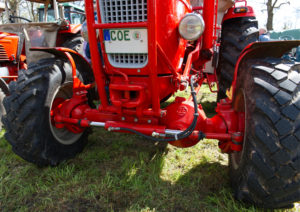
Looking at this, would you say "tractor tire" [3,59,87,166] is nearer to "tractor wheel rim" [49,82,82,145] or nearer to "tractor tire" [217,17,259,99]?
"tractor wheel rim" [49,82,82,145]

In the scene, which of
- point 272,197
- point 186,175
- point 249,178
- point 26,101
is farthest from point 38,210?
point 272,197

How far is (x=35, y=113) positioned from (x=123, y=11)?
129 centimetres

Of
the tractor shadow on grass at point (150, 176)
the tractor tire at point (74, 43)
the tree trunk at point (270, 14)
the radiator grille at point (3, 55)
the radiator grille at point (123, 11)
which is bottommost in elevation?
the tractor shadow on grass at point (150, 176)

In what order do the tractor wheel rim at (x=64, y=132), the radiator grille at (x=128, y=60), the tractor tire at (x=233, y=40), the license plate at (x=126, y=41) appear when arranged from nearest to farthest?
the license plate at (x=126, y=41) → the radiator grille at (x=128, y=60) → the tractor wheel rim at (x=64, y=132) → the tractor tire at (x=233, y=40)

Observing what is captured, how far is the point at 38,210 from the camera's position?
6.06 feet

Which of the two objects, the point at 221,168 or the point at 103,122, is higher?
the point at 103,122

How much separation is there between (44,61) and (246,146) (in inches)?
86.8

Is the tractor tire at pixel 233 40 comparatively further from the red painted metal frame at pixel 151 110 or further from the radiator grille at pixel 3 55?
the radiator grille at pixel 3 55

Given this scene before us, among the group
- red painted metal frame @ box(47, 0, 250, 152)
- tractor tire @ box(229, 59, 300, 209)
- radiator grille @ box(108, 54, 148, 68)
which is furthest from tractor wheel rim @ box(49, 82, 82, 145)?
tractor tire @ box(229, 59, 300, 209)

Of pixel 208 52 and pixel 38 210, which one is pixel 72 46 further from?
pixel 38 210

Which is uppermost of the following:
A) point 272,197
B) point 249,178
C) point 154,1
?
point 154,1

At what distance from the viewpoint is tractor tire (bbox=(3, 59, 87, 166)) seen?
7.01 feet

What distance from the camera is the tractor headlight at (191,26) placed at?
1853 mm

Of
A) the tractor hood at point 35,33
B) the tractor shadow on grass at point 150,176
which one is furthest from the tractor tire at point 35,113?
the tractor hood at point 35,33
